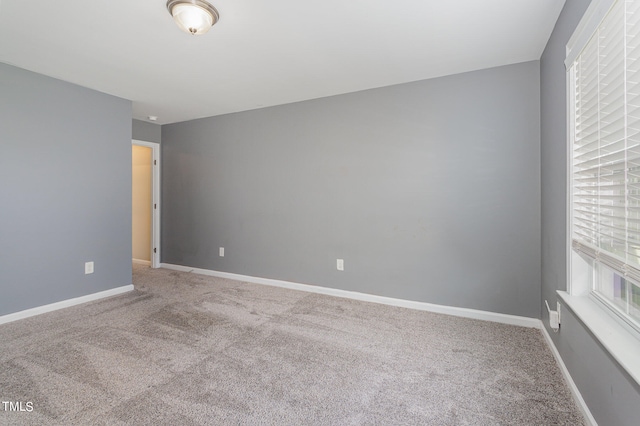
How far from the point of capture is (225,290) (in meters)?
3.68

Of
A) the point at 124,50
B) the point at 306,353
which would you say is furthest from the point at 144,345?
the point at 124,50

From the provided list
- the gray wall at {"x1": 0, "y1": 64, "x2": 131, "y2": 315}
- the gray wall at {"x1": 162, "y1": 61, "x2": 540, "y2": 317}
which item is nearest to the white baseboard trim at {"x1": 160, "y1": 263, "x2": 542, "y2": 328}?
the gray wall at {"x1": 162, "y1": 61, "x2": 540, "y2": 317}

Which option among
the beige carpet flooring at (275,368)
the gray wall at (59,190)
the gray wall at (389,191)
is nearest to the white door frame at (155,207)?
the gray wall at (389,191)

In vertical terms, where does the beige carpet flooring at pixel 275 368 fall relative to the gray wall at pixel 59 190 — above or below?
below

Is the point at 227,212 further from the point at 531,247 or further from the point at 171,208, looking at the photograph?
the point at 531,247

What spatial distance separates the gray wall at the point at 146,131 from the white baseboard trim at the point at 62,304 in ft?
7.58

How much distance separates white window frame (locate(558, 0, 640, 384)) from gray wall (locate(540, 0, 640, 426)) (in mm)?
71

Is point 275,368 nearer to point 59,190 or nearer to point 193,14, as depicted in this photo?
point 193,14

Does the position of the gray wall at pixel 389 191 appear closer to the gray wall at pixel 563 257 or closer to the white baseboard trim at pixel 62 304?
the gray wall at pixel 563 257

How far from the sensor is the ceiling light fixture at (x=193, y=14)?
1.79 m

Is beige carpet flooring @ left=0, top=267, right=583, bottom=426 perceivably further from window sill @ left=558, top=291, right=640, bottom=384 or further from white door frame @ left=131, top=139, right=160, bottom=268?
white door frame @ left=131, top=139, right=160, bottom=268

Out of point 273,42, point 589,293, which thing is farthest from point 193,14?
point 589,293

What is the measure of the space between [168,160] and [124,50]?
2.53 m

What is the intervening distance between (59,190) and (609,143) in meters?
4.42
